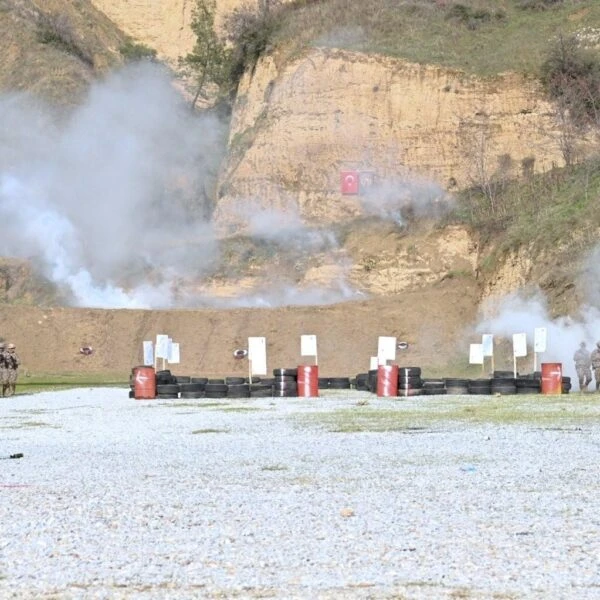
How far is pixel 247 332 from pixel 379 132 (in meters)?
19.0

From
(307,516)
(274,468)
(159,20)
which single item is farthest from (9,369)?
(159,20)

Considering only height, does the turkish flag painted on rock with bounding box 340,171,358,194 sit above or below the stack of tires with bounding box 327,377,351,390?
above

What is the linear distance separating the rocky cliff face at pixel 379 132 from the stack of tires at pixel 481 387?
110 ft

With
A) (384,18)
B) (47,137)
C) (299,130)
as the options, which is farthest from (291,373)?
(47,137)

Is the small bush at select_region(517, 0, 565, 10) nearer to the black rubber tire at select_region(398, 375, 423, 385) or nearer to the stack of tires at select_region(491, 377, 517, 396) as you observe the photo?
the stack of tires at select_region(491, 377, 517, 396)

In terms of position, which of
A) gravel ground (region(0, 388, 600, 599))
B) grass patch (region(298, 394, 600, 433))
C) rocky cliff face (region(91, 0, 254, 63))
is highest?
rocky cliff face (region(91, 0, 254, 63))

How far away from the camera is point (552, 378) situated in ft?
119

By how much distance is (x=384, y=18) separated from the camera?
3108 inches

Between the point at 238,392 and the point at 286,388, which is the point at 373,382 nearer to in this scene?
the point at 286,388

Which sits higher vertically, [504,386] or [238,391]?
[504,386]

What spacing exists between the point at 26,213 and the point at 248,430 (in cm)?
6564

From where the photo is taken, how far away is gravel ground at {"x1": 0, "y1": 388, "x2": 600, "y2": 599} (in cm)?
939

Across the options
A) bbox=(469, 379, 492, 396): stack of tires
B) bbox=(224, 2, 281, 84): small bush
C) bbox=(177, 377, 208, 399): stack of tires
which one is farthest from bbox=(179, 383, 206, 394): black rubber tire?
bbox=(224, 2, 281, 84): small bush

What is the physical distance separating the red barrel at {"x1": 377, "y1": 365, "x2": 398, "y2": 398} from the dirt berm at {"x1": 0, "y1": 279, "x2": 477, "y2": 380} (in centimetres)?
1894
